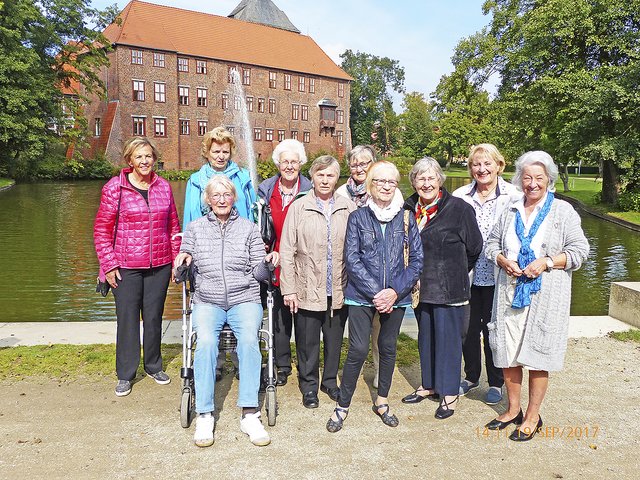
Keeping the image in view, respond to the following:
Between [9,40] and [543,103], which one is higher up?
[9,40]

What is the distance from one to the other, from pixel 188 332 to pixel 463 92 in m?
26.6

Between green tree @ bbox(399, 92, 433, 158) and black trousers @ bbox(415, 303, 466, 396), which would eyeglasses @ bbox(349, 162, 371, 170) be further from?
green tree @ bbox(399, 92, 433, 158)

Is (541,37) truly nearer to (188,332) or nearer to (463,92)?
(463,92)

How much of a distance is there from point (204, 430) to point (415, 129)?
7190 cm

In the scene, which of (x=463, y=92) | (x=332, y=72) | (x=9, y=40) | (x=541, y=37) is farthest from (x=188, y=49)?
(x=541, y=37)

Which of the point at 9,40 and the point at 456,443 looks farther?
the point at 9,40

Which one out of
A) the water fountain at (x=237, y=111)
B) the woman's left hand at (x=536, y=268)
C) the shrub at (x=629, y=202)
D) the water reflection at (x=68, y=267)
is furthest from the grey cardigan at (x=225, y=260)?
the water fountain at (x=237, y=111)

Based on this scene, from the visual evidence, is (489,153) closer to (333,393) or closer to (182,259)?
(333,393)

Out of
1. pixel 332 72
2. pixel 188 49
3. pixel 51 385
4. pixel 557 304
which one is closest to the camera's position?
pixel 557 304

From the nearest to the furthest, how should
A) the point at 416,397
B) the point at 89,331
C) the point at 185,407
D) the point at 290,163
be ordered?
the point at 185,407
the point at 416,397
the point at 290,163
the point at 89,331

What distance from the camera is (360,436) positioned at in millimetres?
4039

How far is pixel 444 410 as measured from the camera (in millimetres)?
4395

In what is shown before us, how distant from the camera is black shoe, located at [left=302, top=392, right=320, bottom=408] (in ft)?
14.9

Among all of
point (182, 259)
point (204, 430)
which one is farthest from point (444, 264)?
A: point (204, 430)
